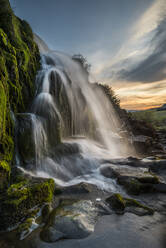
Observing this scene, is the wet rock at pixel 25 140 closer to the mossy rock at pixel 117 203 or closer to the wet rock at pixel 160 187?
the mossy rock at pixel 117 203

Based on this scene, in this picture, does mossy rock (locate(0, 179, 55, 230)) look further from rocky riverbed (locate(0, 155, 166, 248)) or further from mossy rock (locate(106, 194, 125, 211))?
mossy rock (locate(106, 194, 125, 211))

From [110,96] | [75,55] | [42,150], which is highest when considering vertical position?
[75,55]

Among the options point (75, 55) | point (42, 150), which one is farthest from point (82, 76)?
point (42, 150)

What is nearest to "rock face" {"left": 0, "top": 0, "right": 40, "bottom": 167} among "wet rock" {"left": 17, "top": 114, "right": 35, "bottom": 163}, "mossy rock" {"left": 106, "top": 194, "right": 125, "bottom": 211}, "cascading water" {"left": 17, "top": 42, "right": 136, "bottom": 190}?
"wet rock" {"left": 17, "top": 114, "right": 35, "bottom": 163}

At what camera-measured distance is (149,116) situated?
30938 mm

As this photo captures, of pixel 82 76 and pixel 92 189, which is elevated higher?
pixel 82 76

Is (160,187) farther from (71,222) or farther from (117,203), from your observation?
(71,222)

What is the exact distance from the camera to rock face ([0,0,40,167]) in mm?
5096

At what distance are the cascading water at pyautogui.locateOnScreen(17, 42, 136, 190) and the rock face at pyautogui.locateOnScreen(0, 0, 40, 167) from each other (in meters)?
0.86

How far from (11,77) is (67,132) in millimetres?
5334

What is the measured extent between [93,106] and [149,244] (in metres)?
12.9

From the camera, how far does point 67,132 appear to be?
1026 centimetres

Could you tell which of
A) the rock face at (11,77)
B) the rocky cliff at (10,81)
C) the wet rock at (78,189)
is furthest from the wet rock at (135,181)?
the rock face at (11,77)

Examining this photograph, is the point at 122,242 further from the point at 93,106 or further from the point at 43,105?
the point at 93,106
